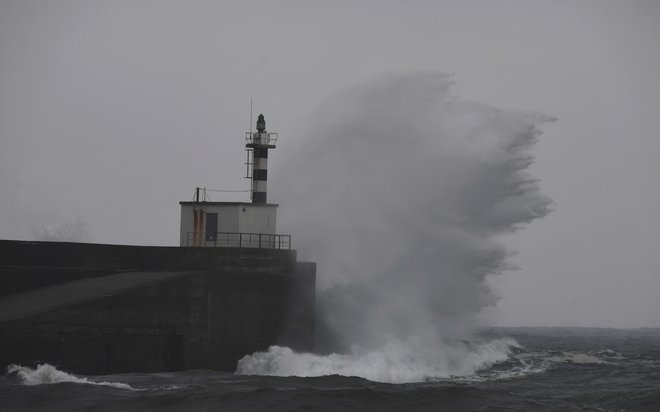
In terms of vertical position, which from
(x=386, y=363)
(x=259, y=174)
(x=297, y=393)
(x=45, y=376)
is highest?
(x=259, y=174)

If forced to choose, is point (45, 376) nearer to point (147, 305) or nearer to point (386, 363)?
point (147, 305)

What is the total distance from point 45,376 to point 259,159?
10.3m

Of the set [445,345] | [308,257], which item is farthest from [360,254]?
[445,345]

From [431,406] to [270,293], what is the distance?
730 cm

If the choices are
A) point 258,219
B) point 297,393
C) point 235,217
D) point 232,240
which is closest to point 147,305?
point 232,240

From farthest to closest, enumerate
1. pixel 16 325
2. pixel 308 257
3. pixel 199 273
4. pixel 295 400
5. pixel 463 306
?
pixel 463 306 < pixel 308 257 < pixel 199 273 < pixel 16 325 < pixel 295 400

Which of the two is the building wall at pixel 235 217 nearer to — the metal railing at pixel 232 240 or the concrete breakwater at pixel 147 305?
the metal railing at pixel 232 240

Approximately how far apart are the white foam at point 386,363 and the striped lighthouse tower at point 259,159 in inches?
198

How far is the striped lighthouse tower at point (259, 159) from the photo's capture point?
2973 centimetres

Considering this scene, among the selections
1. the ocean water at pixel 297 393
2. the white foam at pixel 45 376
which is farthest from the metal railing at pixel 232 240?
the white foam at pixel 45 376

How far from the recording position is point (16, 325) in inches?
865

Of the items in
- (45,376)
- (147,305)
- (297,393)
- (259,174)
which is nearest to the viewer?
(297,393)

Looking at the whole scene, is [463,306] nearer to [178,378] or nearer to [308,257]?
[308,257]

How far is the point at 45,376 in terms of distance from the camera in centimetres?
2169
